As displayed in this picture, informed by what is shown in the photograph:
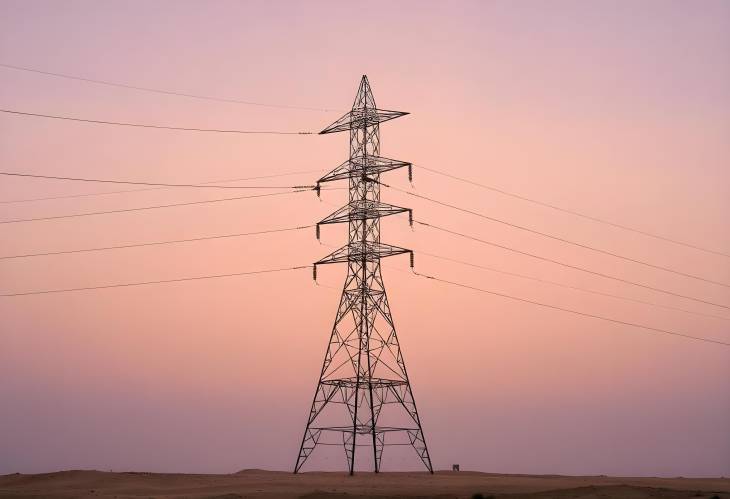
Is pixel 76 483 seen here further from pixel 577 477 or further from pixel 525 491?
pixel 577 477

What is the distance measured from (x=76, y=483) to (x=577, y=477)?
39.2m

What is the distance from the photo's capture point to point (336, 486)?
222ft

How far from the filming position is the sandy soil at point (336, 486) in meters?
63.0

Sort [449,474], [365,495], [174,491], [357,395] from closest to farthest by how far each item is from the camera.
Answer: [365,495]
[174,491]
[357,395]
[449,474]

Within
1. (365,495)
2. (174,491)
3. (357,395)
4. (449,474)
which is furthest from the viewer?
(449,474)

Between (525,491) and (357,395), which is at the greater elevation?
(357,395)

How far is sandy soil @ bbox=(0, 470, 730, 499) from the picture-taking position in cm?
6300

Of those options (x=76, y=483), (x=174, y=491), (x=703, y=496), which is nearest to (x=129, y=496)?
(x=174, y=491)

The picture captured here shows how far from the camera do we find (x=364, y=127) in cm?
7625

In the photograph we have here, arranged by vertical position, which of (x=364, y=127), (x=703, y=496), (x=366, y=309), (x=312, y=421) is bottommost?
(x=703, y=496)

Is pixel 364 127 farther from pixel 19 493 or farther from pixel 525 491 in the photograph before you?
pixel 19 493

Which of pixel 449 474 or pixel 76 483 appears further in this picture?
pixel 449 474

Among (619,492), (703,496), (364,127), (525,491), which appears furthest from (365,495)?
(364,127)

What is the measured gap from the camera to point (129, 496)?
63.5 metres
